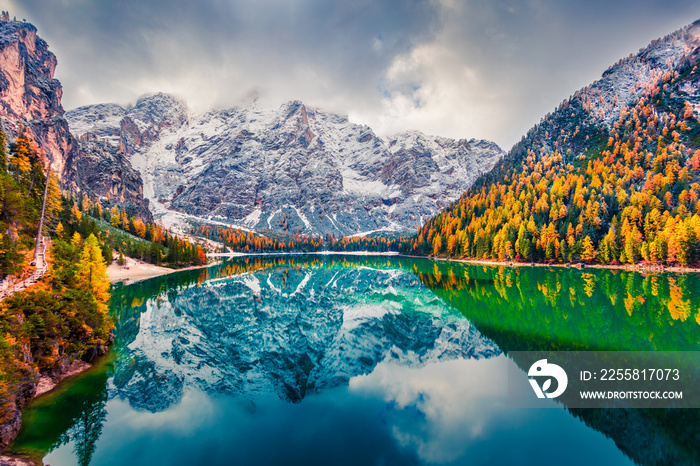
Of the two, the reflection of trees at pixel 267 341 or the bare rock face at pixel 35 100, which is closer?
the reflection of trees at pixel 267 341

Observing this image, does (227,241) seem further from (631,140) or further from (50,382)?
(631,140)

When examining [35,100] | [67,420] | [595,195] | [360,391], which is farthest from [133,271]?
[35,100]

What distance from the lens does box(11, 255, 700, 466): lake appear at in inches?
434

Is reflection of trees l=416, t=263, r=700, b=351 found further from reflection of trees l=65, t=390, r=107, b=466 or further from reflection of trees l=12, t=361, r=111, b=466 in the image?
reflection of trees l=12, t=361, r=111, b=466

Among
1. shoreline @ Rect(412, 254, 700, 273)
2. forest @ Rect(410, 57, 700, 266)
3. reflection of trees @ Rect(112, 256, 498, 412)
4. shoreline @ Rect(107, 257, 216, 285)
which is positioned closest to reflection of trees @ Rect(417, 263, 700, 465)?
reflection of trees @ Rect(112, 256, 498, 412)

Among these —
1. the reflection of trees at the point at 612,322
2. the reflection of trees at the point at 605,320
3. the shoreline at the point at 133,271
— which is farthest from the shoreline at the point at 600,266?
the shoreline at the point at 133,271

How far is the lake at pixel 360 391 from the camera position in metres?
11.0

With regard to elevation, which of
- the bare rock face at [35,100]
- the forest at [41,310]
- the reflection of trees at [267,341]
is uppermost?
the bare rock face at [35,100]

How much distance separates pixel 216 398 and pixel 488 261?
299 ft

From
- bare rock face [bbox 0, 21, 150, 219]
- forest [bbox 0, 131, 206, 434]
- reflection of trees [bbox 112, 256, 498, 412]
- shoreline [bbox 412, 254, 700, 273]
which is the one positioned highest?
bare rock face [bbox 0, 21, 150, 219]

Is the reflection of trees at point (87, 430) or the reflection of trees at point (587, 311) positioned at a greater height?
the reflection of trees at point (587, 311)

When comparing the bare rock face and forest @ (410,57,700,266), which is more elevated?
the bare rock face

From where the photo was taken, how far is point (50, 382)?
16.1m

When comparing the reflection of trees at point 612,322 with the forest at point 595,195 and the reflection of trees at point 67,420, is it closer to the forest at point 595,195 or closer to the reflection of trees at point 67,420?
the forest at point 595,195
